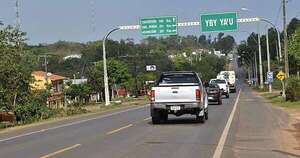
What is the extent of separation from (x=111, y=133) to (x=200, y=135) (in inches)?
135

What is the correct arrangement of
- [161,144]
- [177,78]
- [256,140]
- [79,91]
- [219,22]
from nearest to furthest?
[161,144] < [256,140] < [177,78] < [219,22] < [79,91]

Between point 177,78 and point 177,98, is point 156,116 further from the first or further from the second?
point 177,78

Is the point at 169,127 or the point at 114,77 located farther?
the point at 114,77

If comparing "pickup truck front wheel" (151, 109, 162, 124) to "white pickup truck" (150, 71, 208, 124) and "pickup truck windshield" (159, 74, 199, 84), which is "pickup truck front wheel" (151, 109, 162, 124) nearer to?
"white pickup truck" (150, 71, 208, 124)

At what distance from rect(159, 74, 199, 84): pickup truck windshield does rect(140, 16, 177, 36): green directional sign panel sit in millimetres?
30022

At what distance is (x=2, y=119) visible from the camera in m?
35.9

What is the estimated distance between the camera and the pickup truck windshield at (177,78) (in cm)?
2719

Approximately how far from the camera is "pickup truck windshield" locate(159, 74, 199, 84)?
27188 mm

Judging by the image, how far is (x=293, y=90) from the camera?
45.6 metres

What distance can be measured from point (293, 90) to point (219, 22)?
1353cm

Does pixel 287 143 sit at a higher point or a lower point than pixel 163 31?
lower

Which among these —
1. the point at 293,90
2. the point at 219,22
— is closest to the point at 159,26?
the point at 219,22

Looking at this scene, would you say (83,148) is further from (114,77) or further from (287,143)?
(114,77)

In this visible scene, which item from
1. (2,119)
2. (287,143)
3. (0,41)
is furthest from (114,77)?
(287,143)
